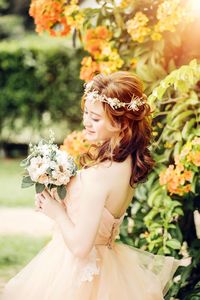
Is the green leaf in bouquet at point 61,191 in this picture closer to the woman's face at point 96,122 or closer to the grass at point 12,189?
the woman's face at point 96,122

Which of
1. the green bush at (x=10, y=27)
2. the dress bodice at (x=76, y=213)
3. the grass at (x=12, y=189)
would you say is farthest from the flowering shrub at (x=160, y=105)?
the green bush at (x=10, y=27)

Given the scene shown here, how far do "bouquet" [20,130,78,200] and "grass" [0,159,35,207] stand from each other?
18.1 feet

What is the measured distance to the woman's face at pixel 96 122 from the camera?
266 centimetres

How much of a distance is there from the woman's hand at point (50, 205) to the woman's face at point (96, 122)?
0.25 m

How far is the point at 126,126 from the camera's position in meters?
2.69

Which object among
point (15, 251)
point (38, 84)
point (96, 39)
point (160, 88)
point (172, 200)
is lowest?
point (15, 251)

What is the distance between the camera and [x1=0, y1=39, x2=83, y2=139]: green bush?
10.4 m

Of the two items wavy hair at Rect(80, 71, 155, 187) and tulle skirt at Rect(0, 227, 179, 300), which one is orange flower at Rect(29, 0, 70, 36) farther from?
tulle skirt at Rect(0, 227, 179, 300)

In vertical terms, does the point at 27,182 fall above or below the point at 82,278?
above

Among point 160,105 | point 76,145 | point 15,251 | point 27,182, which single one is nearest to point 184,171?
point 160,105

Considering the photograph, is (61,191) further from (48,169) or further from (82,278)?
(82,278)

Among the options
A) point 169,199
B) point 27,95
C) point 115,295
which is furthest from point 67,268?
point 27,95

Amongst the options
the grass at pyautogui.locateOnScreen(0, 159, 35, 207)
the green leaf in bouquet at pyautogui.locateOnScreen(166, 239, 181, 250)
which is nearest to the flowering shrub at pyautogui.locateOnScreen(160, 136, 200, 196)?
the green leaf in bouquet at pyautogui.locateOnScreen(166, 239, 181, 250)

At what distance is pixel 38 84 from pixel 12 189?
77.0 inches
